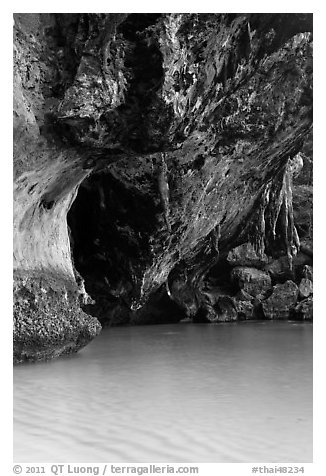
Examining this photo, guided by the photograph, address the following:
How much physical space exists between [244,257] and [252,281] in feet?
2.36

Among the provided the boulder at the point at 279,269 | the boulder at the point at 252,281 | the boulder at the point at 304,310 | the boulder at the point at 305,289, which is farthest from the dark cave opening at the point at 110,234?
the boulder at the point at 305,289

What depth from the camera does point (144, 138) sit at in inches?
243

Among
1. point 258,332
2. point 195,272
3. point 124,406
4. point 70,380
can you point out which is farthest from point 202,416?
point 195,272

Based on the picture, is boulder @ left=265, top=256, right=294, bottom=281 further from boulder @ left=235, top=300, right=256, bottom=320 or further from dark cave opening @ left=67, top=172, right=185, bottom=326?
dark cave opening @ left=67, top=172, right=185, bottom=326

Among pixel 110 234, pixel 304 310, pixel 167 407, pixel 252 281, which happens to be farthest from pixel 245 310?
pixel 167 407

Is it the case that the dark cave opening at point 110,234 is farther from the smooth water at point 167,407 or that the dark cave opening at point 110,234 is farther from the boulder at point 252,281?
the boulder at point 252,281

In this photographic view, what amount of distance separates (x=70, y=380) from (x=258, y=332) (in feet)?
18.6

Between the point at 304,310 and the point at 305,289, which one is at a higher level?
the point at 305,289

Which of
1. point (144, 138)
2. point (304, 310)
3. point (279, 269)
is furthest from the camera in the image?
point (279, 269)

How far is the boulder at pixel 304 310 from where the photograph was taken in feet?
45.3

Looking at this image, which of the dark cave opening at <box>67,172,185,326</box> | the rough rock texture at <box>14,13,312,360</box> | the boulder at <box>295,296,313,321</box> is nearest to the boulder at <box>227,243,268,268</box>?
the boulder at <box>295,296,313,321</box>

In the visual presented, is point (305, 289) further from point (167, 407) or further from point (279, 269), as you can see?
point (167, 407)

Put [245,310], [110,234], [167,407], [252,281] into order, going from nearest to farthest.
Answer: [167,407]
[110,234]
[245,310]
[252,281]
